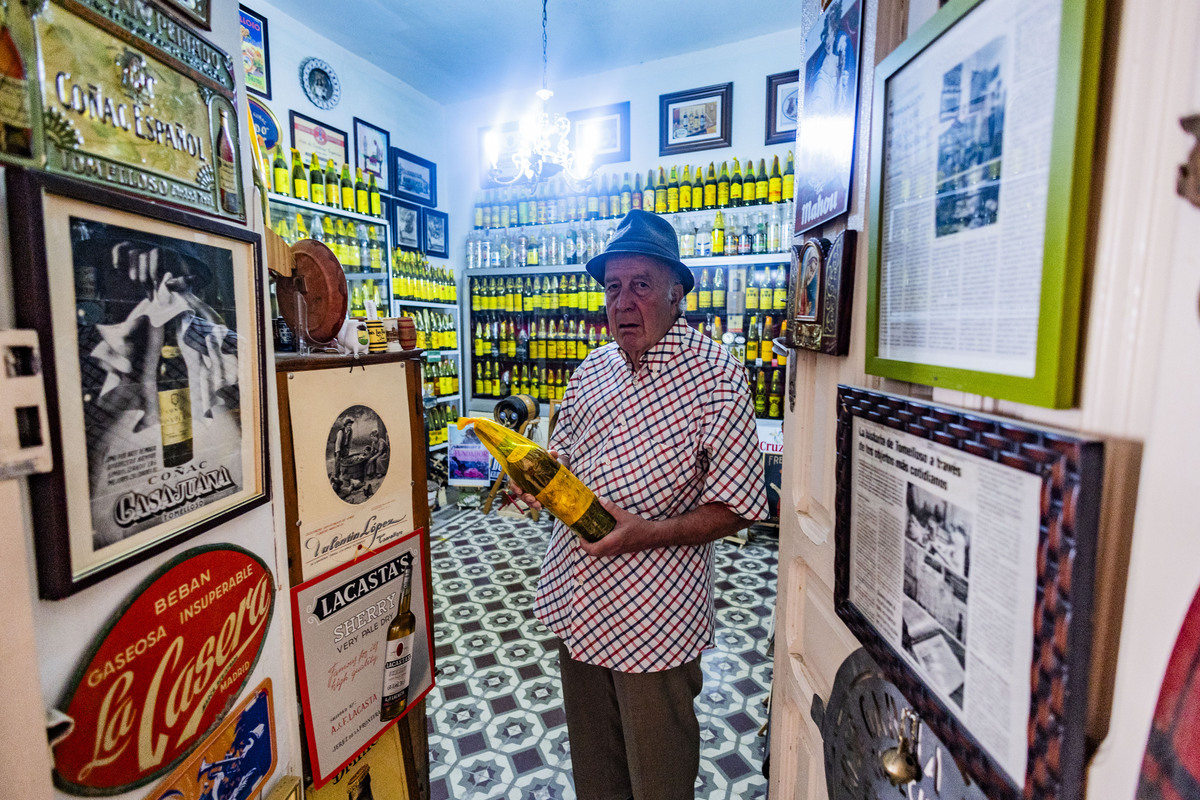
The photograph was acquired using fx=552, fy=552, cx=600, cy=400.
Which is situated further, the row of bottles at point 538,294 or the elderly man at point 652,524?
the row of bottles at point 538,294

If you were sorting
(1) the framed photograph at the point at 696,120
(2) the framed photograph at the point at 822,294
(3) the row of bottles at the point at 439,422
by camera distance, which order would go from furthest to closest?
(3) the row of bottles at the point at 439,422 → (1) the framed photograph at the point at 696,120 → (2) the framed photograph at the point at 822,294

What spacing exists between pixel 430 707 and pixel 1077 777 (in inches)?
99.0

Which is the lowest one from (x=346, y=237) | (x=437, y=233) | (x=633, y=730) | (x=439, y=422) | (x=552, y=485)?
(x=633, y=730)

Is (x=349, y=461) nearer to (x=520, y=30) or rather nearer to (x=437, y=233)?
(x=520, y=30)

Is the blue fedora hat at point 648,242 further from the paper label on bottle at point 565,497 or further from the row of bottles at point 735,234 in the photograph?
the row of bottles at point 735,234

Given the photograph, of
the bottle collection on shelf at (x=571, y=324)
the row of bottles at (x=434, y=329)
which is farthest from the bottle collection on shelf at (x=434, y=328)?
the bottle collection on shelf at (x=571, y=324)

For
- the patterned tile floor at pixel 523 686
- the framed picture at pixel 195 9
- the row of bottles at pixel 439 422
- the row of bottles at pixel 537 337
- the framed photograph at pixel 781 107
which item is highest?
the framed photograph at pixel 781 107

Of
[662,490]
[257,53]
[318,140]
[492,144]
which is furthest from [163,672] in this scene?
[492,144]

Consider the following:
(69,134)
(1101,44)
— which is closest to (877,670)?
(1101,44)

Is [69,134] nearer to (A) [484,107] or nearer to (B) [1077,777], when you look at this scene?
(B) [1077,777]

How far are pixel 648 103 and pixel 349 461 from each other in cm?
492

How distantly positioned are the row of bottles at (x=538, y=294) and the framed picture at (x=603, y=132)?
44.5 inches

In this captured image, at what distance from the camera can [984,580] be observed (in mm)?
534

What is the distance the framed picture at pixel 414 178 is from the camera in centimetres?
534
